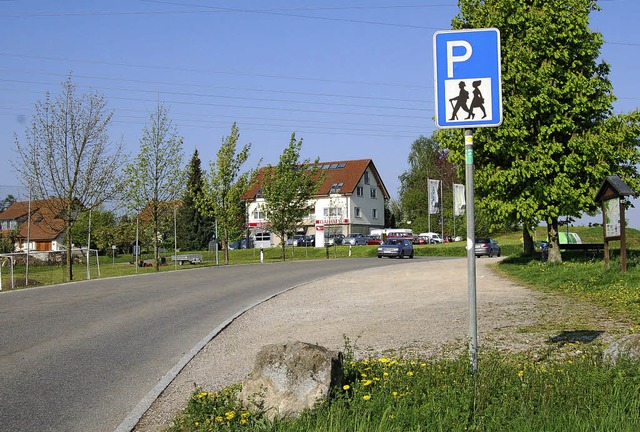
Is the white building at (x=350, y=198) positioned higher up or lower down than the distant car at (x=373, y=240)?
higher up

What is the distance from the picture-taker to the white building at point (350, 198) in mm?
88125

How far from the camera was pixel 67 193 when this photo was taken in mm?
30234

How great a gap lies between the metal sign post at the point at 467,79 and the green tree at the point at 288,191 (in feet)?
144

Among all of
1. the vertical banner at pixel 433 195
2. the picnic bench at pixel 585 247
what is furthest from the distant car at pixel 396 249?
the vertical banner at pixel 433 195

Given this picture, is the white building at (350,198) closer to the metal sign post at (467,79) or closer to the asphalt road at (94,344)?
the asphalt road at (94,344)

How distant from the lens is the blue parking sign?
6.06m

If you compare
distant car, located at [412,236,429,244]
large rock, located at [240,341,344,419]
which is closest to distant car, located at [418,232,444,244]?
distant car, located at [412,236,429,244]

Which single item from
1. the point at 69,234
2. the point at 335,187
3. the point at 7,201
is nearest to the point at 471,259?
the point at 69,234

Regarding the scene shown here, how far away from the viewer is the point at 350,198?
88.1 meters

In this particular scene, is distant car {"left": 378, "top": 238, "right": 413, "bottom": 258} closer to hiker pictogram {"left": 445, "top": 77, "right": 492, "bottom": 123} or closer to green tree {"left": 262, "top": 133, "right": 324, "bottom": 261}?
green tree {"left": 262, "top": 133, "right": 324, "bottom": 261}

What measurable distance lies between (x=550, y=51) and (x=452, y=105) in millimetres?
19176

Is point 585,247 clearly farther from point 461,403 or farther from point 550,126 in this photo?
point 461,403

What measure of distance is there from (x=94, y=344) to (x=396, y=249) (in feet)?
130

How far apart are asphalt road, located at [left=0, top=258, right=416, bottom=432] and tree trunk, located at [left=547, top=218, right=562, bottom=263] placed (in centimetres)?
985
